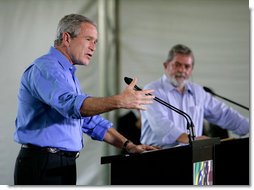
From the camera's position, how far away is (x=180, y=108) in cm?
295

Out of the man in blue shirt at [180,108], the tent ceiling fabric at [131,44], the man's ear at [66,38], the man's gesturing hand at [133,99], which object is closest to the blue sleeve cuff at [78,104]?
the man's gesturing hand at [133,99]

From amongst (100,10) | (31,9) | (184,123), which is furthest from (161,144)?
(31,9)

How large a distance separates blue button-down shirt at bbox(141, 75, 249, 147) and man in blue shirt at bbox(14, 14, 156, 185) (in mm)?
707

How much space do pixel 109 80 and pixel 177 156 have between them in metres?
1.10

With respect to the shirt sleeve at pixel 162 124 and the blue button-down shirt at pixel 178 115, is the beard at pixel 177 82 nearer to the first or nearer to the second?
the blue button-down shirt at pixel 178 115

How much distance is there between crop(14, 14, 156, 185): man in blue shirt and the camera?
178 cm

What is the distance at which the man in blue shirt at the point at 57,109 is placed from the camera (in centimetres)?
178

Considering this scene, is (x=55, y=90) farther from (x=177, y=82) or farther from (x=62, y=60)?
(x=177, y=82)

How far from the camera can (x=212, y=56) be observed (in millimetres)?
2908

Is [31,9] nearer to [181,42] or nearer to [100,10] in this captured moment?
[100,10]

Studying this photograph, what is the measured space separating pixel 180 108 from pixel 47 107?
1167 mm

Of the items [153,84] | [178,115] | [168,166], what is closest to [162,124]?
[178,115]

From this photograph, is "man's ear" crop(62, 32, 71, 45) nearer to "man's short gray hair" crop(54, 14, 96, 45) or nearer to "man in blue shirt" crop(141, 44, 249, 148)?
"man's short gray hair" crop(54, 14, 96, 45)

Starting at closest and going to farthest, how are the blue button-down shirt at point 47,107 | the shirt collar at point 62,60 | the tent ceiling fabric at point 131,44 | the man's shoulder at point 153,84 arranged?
the blue button-down shirt at point 47,107 < the shirt collar at point 62,60 < the tent ceiling fabric at point 131,44 < the man's shoulder at point 153,84
